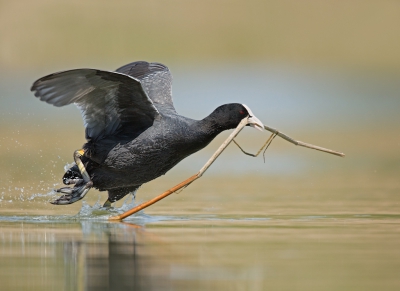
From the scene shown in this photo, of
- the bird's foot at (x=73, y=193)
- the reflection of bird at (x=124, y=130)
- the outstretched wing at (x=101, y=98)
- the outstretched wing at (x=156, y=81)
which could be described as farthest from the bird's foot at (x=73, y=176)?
the outstretched wing at (x=156, y=81)

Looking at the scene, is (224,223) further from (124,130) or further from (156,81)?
(156,81)

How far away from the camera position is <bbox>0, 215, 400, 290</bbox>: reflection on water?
23.2ft

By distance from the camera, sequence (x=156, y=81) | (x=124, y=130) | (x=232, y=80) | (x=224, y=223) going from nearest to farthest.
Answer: (x=224, y=223) → (x=124, y=130) → (x=156, y=81) → (x=232, y=80)

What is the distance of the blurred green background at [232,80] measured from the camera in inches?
655

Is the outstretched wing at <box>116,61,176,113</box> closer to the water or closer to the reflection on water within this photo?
the water

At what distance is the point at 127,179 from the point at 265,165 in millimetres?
6925

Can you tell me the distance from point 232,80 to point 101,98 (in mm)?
20708

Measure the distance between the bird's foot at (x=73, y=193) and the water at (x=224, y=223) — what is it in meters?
0.22

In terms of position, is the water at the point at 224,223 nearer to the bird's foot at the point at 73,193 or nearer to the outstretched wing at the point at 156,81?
the bird's foot at the point at 73,193

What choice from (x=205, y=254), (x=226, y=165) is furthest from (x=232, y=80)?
(x=205, y=254)

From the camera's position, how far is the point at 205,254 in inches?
323

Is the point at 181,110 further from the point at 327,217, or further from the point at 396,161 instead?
the point at 327,217

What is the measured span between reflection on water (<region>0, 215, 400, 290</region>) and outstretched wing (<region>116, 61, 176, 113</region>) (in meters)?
2.16

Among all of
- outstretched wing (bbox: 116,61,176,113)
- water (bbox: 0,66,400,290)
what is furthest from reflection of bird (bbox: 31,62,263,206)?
outstretched wing (bbox: 116,61,176,113)
